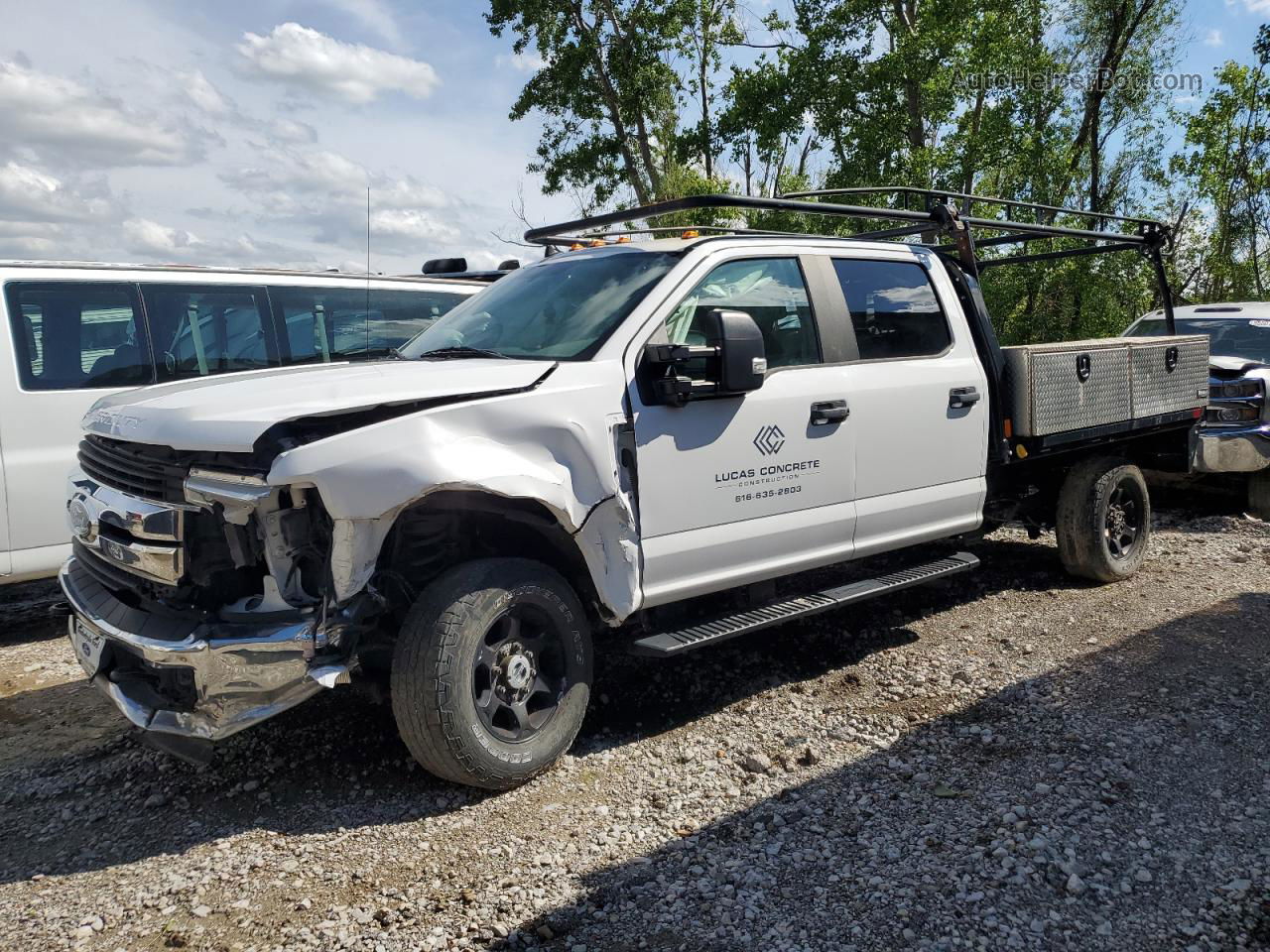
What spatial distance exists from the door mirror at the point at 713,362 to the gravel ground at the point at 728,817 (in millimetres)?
1451

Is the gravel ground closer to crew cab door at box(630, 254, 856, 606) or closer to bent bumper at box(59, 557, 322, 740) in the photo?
bent bumper at box(59, 557, 322, 740)

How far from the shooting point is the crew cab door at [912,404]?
451 cm

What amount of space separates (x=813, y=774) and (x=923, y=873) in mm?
743

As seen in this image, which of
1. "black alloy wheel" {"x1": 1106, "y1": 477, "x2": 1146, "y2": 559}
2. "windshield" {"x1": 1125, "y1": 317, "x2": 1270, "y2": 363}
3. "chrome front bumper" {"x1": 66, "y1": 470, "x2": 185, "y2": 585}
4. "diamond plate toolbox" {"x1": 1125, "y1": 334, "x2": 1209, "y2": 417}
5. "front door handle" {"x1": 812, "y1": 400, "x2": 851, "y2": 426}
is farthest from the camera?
"windshield" {"x1": 1125, "y1": 317, "x2": 1270, "y2": 363}

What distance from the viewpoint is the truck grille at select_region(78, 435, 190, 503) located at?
3.14 metres

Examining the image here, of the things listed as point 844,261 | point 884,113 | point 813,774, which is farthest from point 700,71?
point 813,774

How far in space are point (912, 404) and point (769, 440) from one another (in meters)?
1.01

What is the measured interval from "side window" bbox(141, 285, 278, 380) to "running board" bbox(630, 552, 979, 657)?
364 cm

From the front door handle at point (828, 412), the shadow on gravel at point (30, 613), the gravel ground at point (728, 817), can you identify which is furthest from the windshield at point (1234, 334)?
the shadow on gravel at point (30, 613)

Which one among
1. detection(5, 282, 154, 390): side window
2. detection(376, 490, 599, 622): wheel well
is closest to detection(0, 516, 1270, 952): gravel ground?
detection(376, 490, 599, 622): wheel well

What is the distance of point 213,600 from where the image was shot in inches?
126

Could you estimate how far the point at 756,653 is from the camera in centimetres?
491

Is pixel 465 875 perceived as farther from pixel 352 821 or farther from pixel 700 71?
pixel 700 71

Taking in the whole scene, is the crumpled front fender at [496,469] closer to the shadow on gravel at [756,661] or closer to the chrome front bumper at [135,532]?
the chrome front bumper at [135,532]
